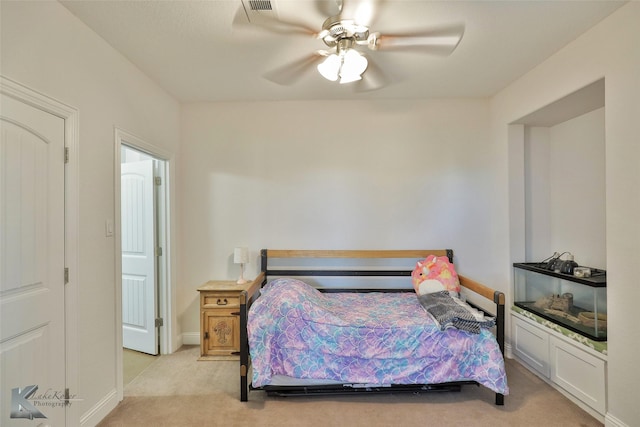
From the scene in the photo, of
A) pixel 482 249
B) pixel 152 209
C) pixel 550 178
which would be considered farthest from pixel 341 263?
pixel 550 178

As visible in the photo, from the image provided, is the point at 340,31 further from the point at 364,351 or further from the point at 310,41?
the point at 364,351

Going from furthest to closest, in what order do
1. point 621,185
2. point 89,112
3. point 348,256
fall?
point 348,256
point 89,112
point 621,185

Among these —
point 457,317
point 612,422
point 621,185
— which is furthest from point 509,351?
point 621,185

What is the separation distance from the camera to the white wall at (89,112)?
4.91 feet

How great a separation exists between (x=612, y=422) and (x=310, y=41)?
10.6ft

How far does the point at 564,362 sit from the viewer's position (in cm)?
217

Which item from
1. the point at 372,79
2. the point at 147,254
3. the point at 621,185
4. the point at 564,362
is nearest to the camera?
the point at 621,185

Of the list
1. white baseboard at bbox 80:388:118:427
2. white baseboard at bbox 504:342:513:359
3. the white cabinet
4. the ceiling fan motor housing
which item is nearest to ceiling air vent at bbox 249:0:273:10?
the ceiling fan motor housing

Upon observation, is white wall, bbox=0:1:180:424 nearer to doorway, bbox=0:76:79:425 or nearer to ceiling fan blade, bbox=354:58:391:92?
doorway, bbox=0:76:79:425

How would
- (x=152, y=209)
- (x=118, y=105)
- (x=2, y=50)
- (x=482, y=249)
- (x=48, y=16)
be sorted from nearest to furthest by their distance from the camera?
(x=2, y=50), (x=48, y=16), (x=118, y=105), (x=152, y=209), (x=482, y=249)

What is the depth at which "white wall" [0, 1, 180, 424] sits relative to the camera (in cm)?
150

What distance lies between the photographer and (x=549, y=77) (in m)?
2.31

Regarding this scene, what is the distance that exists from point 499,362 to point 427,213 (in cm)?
155

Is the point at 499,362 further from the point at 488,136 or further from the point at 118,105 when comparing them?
the point at 118,105
